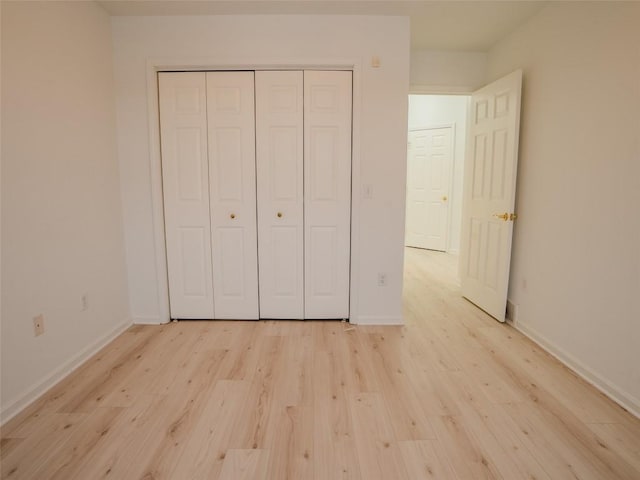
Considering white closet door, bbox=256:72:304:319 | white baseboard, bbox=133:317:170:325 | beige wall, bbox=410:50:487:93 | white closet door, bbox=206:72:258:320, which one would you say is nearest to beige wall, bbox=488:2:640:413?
beige wall, bbox=410:50:487:93

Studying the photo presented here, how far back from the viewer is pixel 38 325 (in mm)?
1998

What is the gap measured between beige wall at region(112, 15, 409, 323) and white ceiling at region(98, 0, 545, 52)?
0.23 ft

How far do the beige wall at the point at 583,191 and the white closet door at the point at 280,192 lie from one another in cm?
188

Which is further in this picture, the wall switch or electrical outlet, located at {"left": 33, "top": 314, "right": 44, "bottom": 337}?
the wall switch

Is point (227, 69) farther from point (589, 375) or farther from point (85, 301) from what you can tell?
point (589, 375)

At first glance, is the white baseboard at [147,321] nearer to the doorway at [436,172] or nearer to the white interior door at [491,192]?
the white interior door at [491,192]

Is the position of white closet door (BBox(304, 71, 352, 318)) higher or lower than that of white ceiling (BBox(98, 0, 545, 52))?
lower

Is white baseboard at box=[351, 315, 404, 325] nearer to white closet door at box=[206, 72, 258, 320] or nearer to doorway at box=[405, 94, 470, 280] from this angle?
white closet door at box=[206, 72, 258, 320]

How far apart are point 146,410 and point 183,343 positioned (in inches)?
31.9

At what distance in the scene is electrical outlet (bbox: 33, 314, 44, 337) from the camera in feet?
6.46

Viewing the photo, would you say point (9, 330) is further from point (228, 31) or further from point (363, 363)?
point (228, 31)

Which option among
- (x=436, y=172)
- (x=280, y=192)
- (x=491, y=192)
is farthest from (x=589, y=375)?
(x=436, y=172)

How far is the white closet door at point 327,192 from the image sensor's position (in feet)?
9.21

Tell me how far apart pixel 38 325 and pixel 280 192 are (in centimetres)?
183
